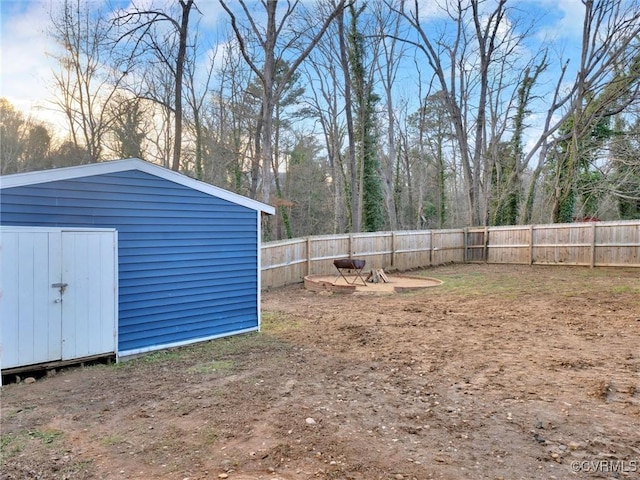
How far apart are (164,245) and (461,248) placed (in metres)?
14.0

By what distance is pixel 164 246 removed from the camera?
550 cm

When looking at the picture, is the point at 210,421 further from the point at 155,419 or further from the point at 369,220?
the point at 369,220

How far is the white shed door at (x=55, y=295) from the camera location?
430 centimetres

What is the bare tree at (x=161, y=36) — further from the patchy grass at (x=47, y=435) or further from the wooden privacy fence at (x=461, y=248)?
the patchy grass at (x=47, y=435)

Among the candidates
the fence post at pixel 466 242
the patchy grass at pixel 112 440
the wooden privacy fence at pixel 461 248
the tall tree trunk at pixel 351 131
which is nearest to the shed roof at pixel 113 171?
the patchy grass at pixel 112 440

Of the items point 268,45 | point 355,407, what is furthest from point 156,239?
point 268,45

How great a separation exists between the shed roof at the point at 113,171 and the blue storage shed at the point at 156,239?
1 centimetres

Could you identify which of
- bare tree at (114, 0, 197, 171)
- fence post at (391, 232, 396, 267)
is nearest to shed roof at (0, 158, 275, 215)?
bare tree at (114, 0, 197, 171)

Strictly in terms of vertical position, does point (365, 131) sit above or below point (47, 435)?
above

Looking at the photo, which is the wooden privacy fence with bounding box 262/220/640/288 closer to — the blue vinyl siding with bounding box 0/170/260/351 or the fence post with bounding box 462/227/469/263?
the fence post with bounding box 462/227/469/263

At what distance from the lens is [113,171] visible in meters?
5.01

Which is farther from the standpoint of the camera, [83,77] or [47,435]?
[83,77]

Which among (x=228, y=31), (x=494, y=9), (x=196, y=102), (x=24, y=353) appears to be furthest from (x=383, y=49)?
(x=24, y=353)

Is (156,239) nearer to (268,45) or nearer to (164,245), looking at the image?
(164,245)
